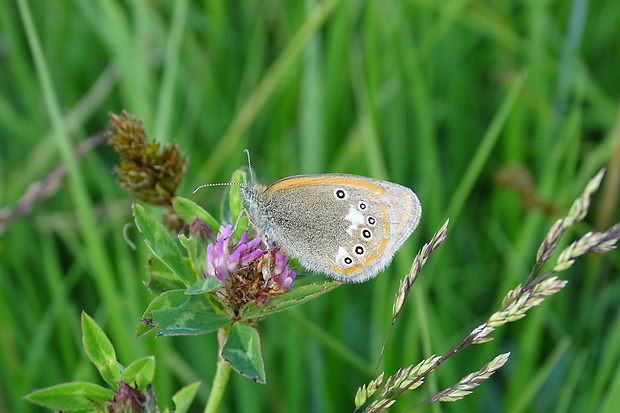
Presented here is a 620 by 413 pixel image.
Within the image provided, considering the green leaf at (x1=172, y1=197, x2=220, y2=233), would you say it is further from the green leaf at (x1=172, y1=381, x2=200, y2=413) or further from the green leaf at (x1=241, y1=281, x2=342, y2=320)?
the green leaf at (x1=172, y1=381, x2=200, y2=413)

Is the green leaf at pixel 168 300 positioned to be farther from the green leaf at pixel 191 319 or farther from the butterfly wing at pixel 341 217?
the butterfly wing at pixel 341 217

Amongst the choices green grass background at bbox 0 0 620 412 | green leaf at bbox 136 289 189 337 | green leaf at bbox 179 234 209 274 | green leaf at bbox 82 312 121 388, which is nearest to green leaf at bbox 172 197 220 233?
green leaf at bbox 179 234 209 274

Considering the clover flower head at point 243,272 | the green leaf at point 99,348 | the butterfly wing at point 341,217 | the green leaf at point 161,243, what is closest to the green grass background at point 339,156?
the butterfly wing at point 341,217

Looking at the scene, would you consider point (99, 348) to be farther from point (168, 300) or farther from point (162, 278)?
point (162, 278)

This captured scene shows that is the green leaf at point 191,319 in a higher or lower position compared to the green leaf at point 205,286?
lower

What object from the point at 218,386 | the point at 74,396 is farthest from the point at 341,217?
the point at 74,396
